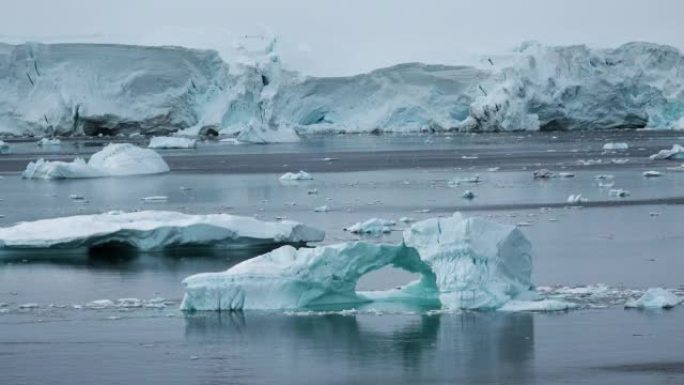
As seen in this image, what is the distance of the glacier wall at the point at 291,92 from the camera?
146 ft

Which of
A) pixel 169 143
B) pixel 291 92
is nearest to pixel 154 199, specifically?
pixel 169 143

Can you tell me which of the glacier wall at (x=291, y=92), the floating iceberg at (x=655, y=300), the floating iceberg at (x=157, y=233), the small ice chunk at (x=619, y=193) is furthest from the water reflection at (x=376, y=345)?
the glacier wall at (x=291, y=92)

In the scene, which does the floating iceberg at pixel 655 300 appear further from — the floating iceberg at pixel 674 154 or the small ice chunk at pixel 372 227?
the floating iceberg at pixel 674 154

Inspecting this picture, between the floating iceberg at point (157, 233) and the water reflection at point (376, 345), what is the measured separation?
3716mm

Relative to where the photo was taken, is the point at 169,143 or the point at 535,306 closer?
the point at 535,306

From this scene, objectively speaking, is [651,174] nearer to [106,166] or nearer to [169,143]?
[106,166]

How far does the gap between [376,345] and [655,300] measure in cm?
227

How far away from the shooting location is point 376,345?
799 cm

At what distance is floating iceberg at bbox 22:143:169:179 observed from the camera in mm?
27047

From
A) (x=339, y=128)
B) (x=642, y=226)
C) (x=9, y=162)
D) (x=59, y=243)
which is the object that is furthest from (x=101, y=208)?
(x=339, y=128)

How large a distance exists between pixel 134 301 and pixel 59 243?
10.0ft

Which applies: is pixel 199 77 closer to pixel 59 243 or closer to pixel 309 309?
pixel 59 243

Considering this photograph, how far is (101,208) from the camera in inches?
759

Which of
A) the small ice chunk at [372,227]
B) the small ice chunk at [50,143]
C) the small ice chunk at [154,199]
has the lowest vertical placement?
the small ice chunk at [372,227]
